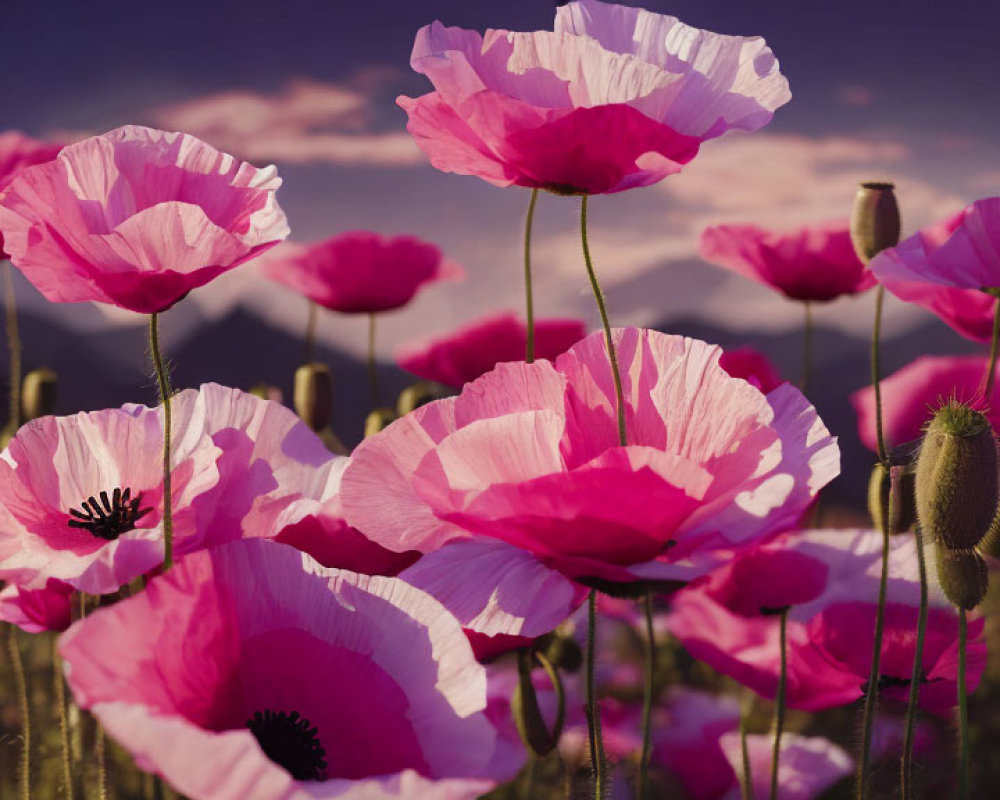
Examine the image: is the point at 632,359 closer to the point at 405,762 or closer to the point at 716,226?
the point at 405,762

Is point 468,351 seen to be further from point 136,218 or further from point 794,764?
point 136,218

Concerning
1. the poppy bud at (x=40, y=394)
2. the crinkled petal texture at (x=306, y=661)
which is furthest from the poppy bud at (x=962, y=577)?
the poppy bud at (x=40, y=394)

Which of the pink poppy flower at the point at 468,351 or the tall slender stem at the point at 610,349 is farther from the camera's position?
the pink poppy flower at the point at 468,351

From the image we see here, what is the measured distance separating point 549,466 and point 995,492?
0.20m

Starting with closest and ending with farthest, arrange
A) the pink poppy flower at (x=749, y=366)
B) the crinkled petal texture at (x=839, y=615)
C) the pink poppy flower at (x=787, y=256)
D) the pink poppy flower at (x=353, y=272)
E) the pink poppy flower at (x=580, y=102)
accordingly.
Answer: the pink poppy flower at (x=580, y=102) < the crinkled petal texture at (x=839, y=615) < the pink poppy flower at (x=749, y=366) < the pink poppy flower at (x=787, y=256) < the pink poppy flower at (x=353, y=272)

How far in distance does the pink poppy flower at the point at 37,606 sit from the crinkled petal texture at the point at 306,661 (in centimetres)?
15

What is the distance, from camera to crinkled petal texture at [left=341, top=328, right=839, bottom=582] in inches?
15.7

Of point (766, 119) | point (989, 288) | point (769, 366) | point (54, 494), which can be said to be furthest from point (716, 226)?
point (54, 494)

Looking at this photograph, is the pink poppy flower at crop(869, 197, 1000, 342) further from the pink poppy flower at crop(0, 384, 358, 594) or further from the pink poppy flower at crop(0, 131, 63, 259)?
the pink poppy flower at crop(0, 131, 63, 259)

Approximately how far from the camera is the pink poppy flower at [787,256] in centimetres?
101

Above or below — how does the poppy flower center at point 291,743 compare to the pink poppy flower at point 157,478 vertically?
below

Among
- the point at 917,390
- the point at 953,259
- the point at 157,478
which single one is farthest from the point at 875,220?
the point at 157,478

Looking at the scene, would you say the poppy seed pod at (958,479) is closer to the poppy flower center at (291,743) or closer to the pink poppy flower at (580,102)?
the pink poppy flower at (580,102)

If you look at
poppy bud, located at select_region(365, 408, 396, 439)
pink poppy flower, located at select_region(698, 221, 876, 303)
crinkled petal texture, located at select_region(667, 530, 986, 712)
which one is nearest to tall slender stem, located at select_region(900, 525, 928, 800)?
crinkled petal texture, located at select_region(667, 530, 986, 712)
